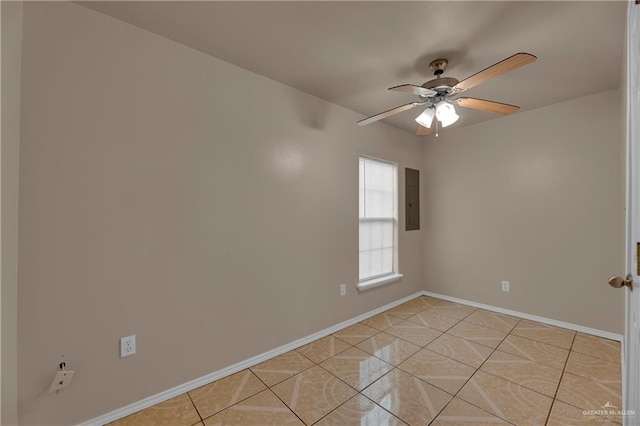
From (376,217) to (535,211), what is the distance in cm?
184

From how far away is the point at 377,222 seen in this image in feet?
11.8

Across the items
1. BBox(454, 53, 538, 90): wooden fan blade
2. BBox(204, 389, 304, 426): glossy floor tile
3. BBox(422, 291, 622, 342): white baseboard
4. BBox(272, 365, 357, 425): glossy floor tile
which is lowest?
BBox(204, 389, 304, 426): glossy floor tile

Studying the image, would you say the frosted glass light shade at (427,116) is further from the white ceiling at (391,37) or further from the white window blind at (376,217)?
the white window blind at (376,217)

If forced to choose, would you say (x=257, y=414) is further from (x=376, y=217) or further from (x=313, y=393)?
(x=376, y=217)

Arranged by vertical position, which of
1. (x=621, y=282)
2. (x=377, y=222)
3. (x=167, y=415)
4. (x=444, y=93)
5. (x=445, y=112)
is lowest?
(x=167, y=415)

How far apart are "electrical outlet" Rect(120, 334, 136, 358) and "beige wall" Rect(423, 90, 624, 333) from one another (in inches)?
148

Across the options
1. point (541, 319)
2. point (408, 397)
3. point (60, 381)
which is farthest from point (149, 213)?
point (541, 319)

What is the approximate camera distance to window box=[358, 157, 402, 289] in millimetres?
3426

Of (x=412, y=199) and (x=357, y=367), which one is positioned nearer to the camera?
(x=357, y=367)

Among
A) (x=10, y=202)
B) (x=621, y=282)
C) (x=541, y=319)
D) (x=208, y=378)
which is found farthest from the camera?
(x=541, y=319)

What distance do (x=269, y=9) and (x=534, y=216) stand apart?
3490 mm

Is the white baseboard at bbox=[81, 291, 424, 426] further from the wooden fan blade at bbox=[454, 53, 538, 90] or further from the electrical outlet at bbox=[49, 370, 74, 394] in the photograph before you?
the wooden fan blade at bbox=[454, 53, 538, 90]

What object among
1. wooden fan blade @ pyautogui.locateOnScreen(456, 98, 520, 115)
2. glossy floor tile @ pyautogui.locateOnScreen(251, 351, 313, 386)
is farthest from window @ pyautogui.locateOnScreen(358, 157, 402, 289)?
wooden fan blade @ pyautogui.locateOnScreen(456, 98, 520, 115)

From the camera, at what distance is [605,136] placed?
9.13 feet
